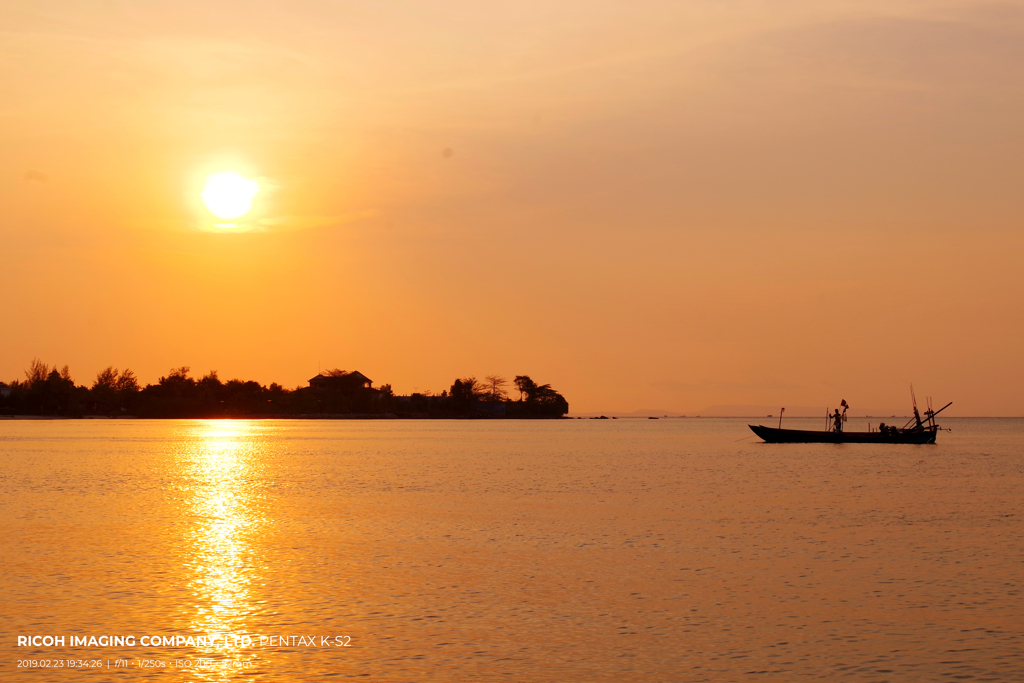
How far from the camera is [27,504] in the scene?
4909cm

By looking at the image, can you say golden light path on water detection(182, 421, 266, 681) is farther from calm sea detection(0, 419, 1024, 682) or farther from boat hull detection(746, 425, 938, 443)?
boat hull detection(746, 425, 938, 443)

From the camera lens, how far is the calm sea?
1933cm

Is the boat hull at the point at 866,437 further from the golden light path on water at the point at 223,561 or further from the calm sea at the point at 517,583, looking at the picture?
the golden light path on water at the point at 223,561

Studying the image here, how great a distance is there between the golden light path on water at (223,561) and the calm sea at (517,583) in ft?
0.44

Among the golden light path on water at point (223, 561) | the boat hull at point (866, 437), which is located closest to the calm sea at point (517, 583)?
the golden light path on water at point (223, 561)

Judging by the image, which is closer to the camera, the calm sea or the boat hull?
the calm sea

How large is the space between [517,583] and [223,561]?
1056cm

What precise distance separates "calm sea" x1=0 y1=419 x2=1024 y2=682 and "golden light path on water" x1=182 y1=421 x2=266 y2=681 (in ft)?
0.44

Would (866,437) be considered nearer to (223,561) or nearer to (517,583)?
(517,583)

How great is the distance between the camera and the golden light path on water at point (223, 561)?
19.8 meters

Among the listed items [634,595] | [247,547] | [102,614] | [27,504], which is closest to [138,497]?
[27,504]

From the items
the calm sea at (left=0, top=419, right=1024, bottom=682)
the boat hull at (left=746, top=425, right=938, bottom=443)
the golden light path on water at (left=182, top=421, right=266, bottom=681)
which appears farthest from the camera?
the boat hull at (left=746, top=425, right=938, bottom=443)

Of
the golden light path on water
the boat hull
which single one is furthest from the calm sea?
the boat hull

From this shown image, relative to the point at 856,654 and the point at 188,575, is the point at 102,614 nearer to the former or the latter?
the point at 188,575
